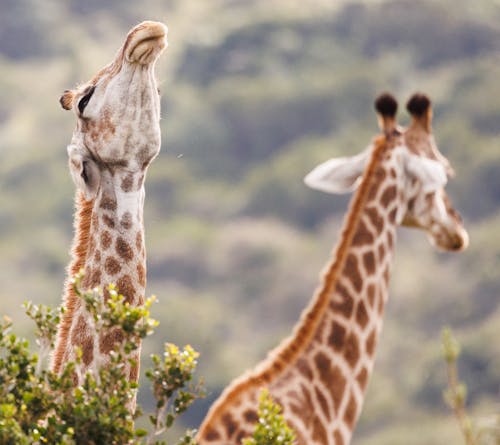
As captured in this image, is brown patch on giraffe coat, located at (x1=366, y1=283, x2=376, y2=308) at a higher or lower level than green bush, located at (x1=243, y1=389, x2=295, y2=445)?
higher

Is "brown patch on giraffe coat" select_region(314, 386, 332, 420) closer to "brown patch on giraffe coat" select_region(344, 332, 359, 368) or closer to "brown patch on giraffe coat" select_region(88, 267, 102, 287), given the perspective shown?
"brown patch on giraffe coat" select_region(344, 332, 359, 368)

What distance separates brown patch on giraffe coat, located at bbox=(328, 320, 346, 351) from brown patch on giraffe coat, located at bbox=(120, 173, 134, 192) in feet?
8.99

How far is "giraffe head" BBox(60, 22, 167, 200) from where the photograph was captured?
6074mm

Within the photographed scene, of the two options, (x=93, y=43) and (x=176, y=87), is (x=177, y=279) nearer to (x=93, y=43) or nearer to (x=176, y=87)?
(x=176, y=87)

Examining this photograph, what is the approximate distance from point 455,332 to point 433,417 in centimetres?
690

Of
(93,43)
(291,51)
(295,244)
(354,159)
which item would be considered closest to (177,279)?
(295,244)

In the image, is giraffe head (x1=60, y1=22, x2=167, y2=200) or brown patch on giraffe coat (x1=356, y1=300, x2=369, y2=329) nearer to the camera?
giraffe head (x1=60, y1=22, x2=167, y2=200)

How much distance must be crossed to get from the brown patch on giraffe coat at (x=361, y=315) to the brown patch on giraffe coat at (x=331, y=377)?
410mm

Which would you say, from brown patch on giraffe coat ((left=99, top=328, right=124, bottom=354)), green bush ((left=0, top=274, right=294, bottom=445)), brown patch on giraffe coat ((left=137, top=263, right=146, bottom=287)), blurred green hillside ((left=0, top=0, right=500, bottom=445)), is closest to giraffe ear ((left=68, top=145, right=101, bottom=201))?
brown patch on giraffe coat ((left=137, top=263, right=146, bottom=287))

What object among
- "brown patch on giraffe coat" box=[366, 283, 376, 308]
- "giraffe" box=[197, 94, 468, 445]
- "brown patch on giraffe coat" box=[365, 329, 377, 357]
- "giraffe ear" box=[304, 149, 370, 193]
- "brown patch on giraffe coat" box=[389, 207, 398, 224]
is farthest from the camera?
"giraffe ear" box=[304, 149, 370, 193]

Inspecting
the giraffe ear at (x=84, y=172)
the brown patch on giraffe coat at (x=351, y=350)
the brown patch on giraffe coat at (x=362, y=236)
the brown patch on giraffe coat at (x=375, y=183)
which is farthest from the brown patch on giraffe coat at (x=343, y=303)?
the giraffe ear at (x=84, y=172)

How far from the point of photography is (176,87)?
89.1m

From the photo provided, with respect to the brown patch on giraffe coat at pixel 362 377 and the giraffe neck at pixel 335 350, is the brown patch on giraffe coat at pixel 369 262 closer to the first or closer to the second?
the giraffe neck at pixel 335 350

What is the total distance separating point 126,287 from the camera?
623 centimetres
